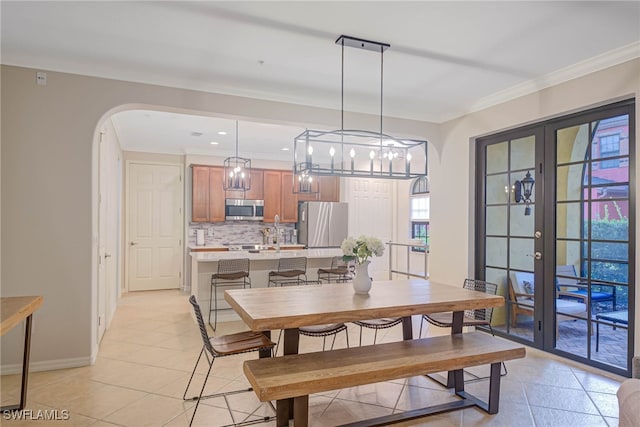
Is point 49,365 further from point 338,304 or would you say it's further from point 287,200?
point 287,200

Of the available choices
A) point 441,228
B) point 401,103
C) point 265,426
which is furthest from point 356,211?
point 265,426

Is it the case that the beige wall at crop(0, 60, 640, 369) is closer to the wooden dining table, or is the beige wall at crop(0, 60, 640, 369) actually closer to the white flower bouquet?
the wooden dining table

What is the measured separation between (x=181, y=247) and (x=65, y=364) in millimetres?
4104

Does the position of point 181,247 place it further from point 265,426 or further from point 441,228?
point 265,426

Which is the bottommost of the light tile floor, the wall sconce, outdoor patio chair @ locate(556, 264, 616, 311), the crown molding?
the light tile floor

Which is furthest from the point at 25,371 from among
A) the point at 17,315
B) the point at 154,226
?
the point at 154,226

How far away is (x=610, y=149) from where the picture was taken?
339 cm

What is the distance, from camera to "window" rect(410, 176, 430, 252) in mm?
7750

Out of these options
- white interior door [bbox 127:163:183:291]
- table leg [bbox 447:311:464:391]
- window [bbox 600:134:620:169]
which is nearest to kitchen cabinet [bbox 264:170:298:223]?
white interior door [bbox 127:163:183:291]

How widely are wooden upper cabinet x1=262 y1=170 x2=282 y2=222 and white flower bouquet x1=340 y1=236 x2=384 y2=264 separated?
495 cm

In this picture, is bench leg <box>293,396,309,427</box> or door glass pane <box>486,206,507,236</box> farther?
door glass pane <box>486,206,507,236</box>

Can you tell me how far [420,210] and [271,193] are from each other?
3.01 meters

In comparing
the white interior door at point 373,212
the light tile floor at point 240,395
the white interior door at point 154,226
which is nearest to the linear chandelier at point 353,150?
the light tile floor at point 240,395

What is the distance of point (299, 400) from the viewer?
2.19m
